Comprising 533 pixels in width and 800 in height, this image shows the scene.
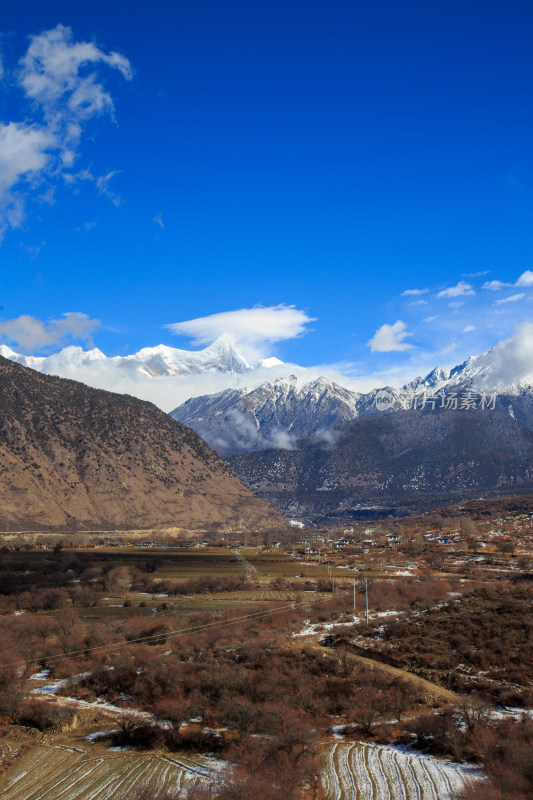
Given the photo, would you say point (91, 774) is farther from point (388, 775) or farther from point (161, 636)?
point (161, 636)

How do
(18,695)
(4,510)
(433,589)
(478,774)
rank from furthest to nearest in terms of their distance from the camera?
1. (4,510)
2. (433,589)
3. (18,695)
4. (478,774)

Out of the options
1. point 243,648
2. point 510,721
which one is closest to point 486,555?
point 243,648

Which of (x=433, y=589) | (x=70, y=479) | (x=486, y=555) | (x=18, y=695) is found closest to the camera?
(x=18, y=695)

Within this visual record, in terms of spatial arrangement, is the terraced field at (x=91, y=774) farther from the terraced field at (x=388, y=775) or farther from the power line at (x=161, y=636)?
the power line at (x=161, y=636)

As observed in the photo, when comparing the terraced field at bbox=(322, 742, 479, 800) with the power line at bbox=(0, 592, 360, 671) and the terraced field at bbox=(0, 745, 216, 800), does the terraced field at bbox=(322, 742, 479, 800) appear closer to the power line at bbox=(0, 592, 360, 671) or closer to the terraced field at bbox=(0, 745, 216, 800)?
the terraced field at bbox=(0, 745, 216, 800)

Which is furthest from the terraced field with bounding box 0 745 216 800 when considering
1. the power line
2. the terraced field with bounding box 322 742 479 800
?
the power line

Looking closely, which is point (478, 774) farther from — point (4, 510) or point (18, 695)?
point (4, 510)
